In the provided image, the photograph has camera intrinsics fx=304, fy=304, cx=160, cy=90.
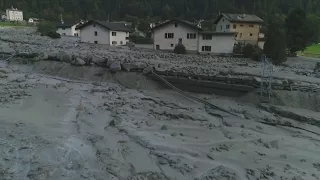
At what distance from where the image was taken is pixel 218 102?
16.2m

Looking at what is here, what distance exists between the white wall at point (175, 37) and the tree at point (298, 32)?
13266 mm

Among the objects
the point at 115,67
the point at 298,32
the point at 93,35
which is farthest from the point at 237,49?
the point at 93,35

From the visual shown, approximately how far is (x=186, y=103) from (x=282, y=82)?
6.05 meters

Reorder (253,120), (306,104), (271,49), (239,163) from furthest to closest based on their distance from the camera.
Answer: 1. (271,49)
2. (306,104)
3. (253,120)
4. (239,163)

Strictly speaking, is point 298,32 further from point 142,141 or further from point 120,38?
point 142,141

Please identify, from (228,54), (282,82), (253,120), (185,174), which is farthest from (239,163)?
(228,54)

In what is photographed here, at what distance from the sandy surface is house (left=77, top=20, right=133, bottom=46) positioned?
34.6 m

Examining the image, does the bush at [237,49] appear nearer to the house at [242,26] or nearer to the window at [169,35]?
the house at [242,26]

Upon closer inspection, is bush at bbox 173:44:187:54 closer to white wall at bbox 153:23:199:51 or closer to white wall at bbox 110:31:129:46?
white wall at bbox 153:23:199:51

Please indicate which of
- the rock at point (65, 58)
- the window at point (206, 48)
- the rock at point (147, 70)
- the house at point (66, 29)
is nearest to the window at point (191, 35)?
the window at point (206, 48)

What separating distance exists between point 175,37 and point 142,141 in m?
33.6

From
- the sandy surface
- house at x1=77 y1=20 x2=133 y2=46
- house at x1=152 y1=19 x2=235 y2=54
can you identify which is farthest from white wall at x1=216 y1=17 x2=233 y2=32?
the sandy surface

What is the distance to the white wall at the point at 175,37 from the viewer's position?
42.0 meters

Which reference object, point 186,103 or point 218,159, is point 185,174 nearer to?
point 218,159
